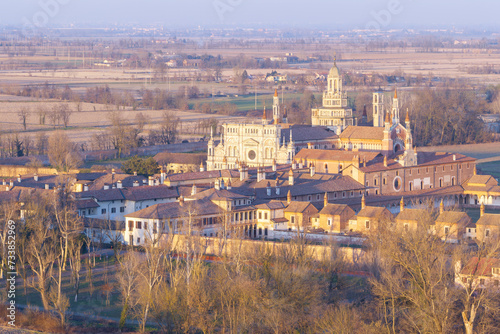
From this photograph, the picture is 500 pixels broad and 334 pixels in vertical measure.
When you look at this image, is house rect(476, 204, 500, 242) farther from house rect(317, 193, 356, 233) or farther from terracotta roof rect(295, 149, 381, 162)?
terracotta roof rect(295, 149, 381, 162)

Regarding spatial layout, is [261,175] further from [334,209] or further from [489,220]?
[489,220]

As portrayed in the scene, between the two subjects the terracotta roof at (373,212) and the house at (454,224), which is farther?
the terracotta roof at (373,212)

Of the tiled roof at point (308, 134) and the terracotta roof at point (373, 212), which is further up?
the tiled roof at point (308, 134)

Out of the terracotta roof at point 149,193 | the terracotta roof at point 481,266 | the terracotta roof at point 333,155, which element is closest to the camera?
the terracotta roof at point 481,266

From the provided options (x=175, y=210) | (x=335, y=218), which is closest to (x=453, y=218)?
(x=335, y=218)

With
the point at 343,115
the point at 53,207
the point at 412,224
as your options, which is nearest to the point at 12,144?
the point at 343,115

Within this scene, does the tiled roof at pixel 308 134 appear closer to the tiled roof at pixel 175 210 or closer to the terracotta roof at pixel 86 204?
the terracotta roof at pixel 86 204

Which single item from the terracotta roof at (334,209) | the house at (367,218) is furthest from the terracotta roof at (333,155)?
the house at (367,218)
